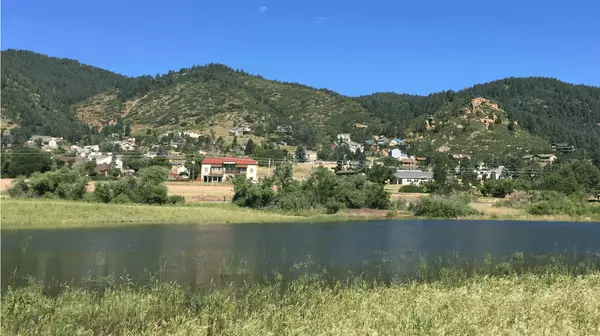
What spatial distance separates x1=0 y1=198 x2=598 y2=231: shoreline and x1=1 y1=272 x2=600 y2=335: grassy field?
2705 cm

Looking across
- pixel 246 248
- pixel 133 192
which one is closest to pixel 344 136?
pixel 133 192

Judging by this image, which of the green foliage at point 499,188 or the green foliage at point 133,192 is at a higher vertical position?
the green foliage at point 499,188

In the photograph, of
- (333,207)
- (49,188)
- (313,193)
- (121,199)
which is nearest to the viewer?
(121,199)

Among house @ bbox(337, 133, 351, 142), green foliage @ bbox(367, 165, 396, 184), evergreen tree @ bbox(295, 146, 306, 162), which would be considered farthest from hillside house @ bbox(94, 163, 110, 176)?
house @ bbox(337, 133, 351, 142)

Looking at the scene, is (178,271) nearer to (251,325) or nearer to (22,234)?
(251,325)

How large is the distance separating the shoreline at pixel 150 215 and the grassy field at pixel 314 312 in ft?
88.7

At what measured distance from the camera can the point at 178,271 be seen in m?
20.6

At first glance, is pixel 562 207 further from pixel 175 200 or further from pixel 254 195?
pixel 175 200

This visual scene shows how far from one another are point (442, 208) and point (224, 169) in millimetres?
45986

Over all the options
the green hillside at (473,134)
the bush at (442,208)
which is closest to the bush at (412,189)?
the bush at (442,208)

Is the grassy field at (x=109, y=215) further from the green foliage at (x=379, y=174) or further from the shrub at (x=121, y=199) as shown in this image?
the green foliage at (x=379, y=174)

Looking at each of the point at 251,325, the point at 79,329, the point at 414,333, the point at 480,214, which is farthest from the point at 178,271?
the point at 480,214

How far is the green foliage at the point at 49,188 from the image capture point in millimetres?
50875

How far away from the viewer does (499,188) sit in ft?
246
